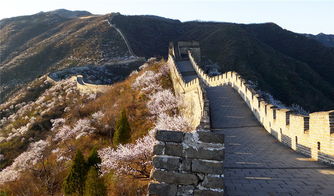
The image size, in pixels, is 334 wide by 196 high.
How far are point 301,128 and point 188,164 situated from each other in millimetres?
6655

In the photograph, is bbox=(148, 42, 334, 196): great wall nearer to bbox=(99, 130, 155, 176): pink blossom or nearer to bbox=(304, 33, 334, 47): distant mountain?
bbox=(99, 130, 155, 176): pink blossom

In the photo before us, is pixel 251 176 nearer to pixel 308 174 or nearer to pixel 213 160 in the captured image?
pixel 308 174

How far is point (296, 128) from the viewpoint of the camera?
1035 centimetres

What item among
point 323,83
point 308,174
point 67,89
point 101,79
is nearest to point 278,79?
point 323,83

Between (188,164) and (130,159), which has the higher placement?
(188,164)

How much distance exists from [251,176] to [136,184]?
589 cm

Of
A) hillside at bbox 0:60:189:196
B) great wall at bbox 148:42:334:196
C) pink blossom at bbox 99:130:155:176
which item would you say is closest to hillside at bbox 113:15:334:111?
hillside at bbox 0:60:189:196

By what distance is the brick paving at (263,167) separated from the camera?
665 centimetres

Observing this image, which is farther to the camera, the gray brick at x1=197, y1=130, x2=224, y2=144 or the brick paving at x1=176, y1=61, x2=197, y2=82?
the brick paving at x1=176, y1=61, x2=197, y2=82

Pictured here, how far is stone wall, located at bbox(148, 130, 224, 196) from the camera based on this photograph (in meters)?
4.41

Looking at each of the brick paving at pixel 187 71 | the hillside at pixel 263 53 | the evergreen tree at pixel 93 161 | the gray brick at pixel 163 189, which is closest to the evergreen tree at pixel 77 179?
the evergreen tree at pixel 93 161

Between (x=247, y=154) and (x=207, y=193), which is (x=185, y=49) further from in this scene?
(x=207, y=193)

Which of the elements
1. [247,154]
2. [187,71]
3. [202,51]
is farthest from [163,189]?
[202,51]

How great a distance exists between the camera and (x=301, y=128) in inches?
392
